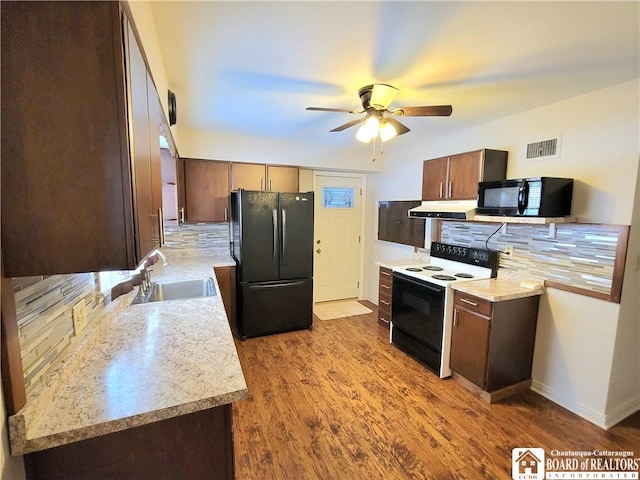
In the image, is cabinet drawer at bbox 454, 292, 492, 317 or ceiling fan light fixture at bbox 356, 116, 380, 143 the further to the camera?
cabinet drawer at bbox 454, 292, 492, 317

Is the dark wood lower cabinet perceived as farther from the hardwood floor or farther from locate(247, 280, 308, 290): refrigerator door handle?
locate(247, 280, 308, 290): refrigerator door handle

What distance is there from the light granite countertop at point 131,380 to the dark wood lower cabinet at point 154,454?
107 millimetres

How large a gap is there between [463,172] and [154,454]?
115 inches

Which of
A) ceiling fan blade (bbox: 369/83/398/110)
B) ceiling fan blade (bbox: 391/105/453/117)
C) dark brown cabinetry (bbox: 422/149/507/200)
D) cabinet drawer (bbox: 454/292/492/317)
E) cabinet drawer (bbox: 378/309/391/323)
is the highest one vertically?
ceiling fan blade (bbox: 369/83/398/110)

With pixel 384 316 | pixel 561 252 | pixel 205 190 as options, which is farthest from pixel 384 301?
pixel 205 190

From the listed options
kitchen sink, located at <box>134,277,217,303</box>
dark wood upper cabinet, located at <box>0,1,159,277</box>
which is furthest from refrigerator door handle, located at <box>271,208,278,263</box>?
dark wood upper cabinet, located at <box>0,1,159,277</box>

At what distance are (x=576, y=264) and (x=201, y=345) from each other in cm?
264

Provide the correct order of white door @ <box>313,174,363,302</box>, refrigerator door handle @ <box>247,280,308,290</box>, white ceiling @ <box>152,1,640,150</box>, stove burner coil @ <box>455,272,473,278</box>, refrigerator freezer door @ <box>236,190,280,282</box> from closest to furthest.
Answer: white ceiling @ <box>152,1,640,150</box> → stove burner coil @ <box>455,272,473,278</box> → refrigerator freezer door @ <box>236,190,280,282</box> → refrigerator door handle @ <box>247,280,308,290</box> → white door @ <box>313,174,363,302</box>

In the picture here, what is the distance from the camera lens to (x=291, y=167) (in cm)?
387

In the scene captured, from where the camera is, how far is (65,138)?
769 mm

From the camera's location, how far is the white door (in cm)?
446

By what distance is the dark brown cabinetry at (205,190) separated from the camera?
11.2ft

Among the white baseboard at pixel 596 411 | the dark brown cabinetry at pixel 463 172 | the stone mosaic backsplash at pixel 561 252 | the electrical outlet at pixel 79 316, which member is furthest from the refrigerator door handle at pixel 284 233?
the white baseboard at pixel 596 411

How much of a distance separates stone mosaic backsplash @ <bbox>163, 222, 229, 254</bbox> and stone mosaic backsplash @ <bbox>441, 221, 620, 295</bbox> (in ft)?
9.96
